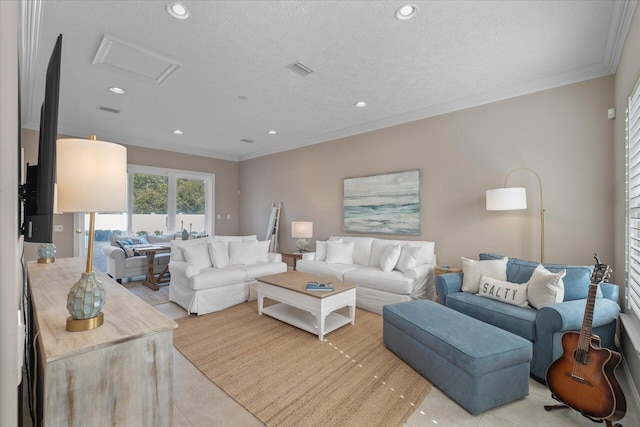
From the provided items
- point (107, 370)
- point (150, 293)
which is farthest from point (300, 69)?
point (150, 293)

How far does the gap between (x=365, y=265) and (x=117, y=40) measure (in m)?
3.94

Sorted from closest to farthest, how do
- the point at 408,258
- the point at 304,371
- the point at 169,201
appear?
the point at 304,371 → the point at 408,258 → the point at 169,201

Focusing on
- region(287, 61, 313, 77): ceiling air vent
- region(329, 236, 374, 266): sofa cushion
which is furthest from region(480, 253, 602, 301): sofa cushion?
region(287, 61, 313, 77): ceiling air vent

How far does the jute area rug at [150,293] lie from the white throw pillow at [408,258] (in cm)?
341

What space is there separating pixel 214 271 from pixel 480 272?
10.5 feet

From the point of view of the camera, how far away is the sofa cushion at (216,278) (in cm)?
354

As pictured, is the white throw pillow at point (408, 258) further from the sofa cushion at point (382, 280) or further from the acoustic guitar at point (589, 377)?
the acoustic guitar at point (589, 377)

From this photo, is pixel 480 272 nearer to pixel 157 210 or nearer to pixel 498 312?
pixel 498 312

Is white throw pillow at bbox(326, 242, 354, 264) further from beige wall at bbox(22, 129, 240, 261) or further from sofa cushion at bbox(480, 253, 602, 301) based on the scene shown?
beige wall at bbox(22, 129, 240, 261)

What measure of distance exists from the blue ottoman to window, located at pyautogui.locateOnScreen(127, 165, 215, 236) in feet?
18.0

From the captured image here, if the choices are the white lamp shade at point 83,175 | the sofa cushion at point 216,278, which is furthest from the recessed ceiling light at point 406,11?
the sofa cushion at point 216,278

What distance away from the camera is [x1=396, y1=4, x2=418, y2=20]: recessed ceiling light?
7.00 ft

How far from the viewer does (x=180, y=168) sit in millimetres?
6551

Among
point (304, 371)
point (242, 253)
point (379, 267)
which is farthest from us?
point (242, 253)
